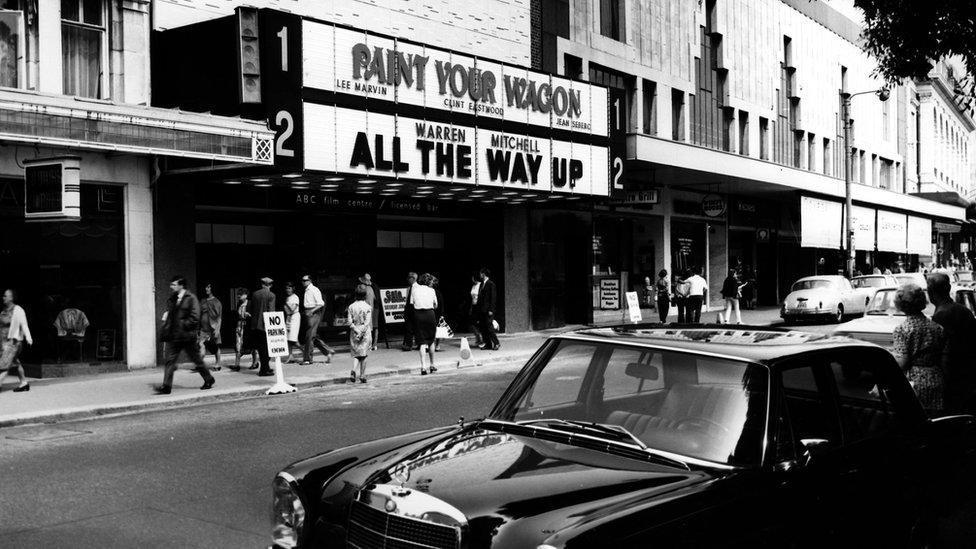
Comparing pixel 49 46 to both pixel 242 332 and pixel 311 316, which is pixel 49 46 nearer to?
pixel 242 332

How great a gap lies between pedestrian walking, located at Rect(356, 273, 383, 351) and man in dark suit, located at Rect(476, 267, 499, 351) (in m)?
2.48

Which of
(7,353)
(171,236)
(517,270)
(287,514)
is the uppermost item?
(171,236)

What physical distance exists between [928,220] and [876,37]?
50.7 meters

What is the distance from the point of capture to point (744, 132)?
39.7m

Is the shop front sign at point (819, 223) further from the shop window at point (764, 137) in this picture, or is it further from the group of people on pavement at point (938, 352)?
the group of people on pavement at point (938, 352)

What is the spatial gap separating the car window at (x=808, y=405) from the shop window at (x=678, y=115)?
1230 inches

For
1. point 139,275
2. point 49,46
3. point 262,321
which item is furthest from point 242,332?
point 49,46

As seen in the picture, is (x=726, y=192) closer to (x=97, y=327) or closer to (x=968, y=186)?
(x=97, y=327)

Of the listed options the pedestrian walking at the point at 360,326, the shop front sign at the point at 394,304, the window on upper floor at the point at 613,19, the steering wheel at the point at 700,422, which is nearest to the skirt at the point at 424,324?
the pedestrian walking at the point at 360,326

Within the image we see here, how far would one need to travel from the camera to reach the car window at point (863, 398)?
4539mm

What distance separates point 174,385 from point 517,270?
12814 mm

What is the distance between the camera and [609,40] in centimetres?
3031

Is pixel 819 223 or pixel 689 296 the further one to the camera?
pixel 819 223

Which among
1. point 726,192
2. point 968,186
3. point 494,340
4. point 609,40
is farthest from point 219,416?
point 968,186
